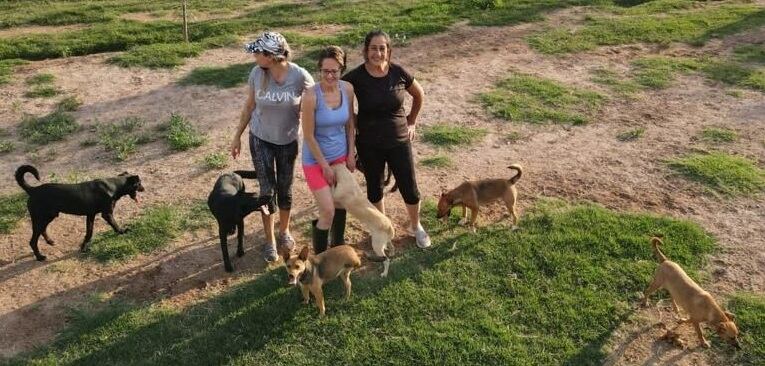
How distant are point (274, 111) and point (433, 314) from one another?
2.31m

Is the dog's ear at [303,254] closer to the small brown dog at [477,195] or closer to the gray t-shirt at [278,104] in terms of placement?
the gray t-shirt at [278,104]

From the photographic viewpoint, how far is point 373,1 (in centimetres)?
1583

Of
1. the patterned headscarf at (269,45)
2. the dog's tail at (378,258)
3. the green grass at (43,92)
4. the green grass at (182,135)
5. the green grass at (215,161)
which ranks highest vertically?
the patterned headscarf at (269,45)

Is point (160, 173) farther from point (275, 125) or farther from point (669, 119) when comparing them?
point (669, 119)

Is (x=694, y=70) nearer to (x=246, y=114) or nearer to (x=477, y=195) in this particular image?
(x=477, y=195)

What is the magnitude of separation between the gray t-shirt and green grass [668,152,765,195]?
5.22 metres

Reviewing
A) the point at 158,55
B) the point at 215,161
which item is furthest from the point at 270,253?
the point at 158,55

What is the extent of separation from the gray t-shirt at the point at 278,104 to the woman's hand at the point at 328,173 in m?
0.63

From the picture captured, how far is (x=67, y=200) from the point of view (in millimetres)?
6109

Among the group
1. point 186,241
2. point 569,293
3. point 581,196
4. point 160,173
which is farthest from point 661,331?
point 160,173

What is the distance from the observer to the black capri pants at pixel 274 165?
5730mm

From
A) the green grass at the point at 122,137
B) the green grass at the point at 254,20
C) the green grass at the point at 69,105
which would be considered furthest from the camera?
the green grass at the point at 254,20

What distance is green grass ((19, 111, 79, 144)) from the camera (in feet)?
29.5

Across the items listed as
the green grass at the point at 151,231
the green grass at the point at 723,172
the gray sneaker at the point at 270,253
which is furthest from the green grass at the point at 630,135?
the green grass at the point at 151,231
